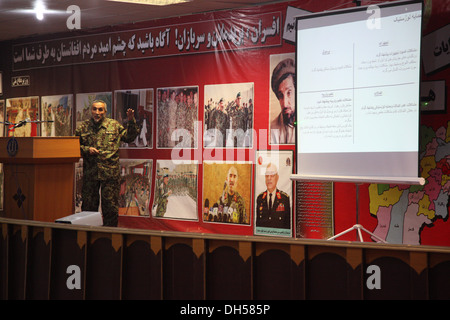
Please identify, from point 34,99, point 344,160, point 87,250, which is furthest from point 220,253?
point 34,99

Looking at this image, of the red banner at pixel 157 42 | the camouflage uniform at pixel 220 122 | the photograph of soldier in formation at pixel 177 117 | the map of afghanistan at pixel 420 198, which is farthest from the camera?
the photograph of soldier in formation at pixel 177 117

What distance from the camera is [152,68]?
20.7 feet

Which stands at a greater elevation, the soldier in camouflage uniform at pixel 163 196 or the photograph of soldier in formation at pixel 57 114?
the photograph of soldier in formation at pixel 57 114

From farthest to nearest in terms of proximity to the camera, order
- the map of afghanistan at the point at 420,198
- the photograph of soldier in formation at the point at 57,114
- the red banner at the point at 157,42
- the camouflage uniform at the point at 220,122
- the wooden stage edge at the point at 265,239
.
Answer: the photograph of soldier in formation at the point at 57,114 → the camouflage uniform at the point at 220,122 → the red banner at the point at 157,42 → the map of afghanistan at the point at 420,198 → the wooden stage edge at the point at 265,239

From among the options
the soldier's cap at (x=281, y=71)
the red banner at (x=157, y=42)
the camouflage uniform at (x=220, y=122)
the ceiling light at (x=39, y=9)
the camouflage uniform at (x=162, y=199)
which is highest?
the ceiling light at (x=39, y=9)

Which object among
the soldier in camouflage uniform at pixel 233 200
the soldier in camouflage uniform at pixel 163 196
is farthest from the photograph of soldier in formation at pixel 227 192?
the soldier in camouflage uniform at pixel 163 196

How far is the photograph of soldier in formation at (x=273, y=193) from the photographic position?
5312 millimetres

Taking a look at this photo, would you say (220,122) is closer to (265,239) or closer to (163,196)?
(163,196)

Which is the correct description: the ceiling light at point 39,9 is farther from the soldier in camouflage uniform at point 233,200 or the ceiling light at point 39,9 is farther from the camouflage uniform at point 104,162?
the soldier in camouflage uniform at point 233,200

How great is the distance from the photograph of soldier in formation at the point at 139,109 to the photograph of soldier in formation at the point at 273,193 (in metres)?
1.51

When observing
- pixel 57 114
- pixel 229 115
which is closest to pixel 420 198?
pixel 229 115

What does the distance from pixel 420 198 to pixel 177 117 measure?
2.74 meters
